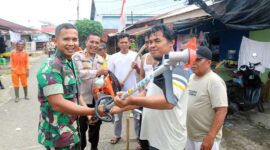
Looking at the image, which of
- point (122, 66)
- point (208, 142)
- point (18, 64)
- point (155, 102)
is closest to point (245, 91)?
point (122, 66)

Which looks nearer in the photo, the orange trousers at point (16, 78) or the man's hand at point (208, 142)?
the man's hand at point (208, 142)

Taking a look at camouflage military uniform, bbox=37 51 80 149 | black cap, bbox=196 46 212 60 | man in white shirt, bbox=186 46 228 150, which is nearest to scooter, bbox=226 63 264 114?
man in white shirt, bbox=186 46 228 150

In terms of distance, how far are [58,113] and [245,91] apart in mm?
5075

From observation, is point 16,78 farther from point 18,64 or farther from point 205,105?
point 205,105

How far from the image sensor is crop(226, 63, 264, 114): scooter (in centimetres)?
579

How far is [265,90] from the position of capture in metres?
6.92

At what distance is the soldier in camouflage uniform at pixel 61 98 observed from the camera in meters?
1.99

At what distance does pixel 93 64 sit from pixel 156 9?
25.5 m

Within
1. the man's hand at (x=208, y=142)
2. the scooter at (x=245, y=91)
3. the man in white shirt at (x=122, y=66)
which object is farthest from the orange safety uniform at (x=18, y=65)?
the man's hand at (x=208, y=142)

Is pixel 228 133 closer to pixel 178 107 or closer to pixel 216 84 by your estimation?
pixel 216 84

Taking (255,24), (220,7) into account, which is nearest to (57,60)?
(255,24)

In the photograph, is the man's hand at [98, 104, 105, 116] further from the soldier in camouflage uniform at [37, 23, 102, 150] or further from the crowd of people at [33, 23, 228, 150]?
the soldier in camouflage uniform at [37, 23, 102, 150]

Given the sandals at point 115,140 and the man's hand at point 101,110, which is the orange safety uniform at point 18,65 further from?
the man's hand at point 101,110

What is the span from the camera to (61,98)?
6.51 ft
